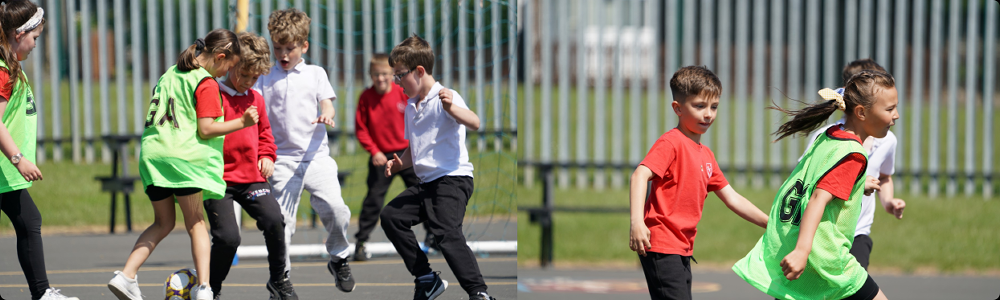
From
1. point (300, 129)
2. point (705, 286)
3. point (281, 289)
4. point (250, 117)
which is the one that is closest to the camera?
point (250, 117)

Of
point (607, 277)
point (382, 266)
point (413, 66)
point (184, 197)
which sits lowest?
point (607, 277)

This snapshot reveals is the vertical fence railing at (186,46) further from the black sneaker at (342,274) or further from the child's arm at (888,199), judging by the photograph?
the child's arm at (888,199)

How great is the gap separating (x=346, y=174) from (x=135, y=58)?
3.32m

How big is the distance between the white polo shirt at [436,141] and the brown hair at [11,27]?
5.78ft

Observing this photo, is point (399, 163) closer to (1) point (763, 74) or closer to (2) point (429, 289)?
(2) point (429, 289)

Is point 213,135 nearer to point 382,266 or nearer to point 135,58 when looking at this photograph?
point 382,266

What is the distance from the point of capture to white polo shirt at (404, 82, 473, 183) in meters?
4.12

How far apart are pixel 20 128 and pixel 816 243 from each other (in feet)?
11.4

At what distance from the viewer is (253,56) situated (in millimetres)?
4020

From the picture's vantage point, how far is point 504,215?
21.9 ft

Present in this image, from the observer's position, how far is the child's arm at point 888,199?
13.6 ft

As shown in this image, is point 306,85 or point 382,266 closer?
point 306,85

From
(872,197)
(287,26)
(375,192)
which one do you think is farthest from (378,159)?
(872,197)

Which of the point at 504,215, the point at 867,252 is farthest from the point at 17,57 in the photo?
the point at 867,252
